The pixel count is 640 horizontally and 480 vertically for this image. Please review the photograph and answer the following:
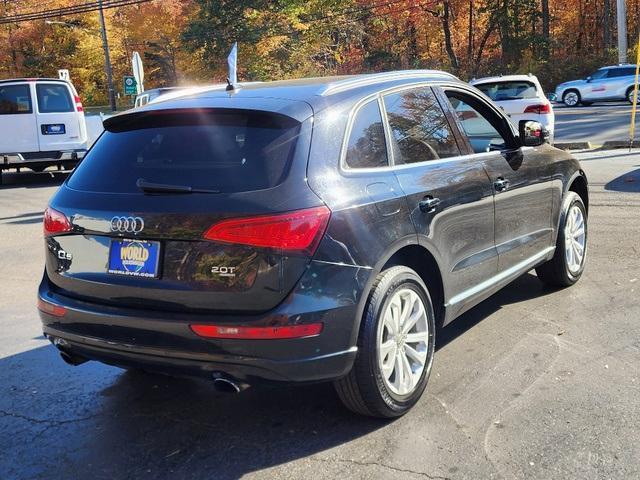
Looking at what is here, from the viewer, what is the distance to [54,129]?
45.9 ft

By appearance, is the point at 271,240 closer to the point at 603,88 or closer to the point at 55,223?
the point at 55,223

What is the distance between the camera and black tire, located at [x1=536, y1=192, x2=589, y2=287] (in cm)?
529

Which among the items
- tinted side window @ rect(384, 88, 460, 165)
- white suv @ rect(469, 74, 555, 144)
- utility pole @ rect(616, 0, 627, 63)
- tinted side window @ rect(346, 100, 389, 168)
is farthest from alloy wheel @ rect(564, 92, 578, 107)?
tinted side window @ rect(346, 100, 389, 168)

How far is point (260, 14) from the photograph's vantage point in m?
39.9

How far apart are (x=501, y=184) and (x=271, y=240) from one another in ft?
6.80

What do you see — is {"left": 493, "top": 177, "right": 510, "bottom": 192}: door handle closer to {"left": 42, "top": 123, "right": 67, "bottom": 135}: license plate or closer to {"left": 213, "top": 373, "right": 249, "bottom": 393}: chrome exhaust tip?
{"left": 213, "top": 373, "right": 249, "bottom": 393}: chrome exhaust tip

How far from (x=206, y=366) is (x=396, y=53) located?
1897 inches

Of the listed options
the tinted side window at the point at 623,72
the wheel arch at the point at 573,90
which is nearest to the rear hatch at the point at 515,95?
the tinted side window at the point at 623,72

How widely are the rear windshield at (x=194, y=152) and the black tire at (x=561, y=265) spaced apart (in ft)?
9.78

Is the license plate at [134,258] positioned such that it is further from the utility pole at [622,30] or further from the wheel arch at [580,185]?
the utility pole at [622,30]

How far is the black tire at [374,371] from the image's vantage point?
3.17 meters

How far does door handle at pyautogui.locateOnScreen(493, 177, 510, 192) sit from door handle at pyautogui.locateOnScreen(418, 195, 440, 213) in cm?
78

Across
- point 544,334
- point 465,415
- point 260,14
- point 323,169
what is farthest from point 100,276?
point 260,14

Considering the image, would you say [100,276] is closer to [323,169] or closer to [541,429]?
[323,169]
